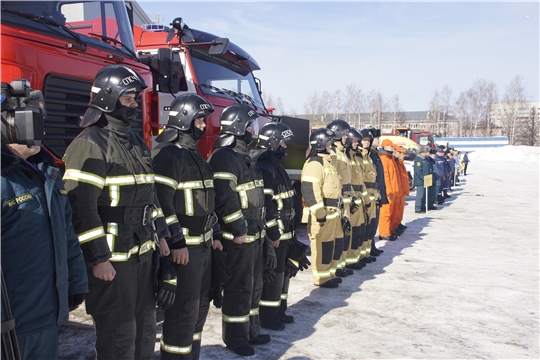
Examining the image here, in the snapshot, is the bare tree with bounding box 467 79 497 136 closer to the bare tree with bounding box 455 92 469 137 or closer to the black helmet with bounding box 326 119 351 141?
the bare tree with bounding box 455 92 469 137

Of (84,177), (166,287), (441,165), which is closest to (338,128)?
(166,287)

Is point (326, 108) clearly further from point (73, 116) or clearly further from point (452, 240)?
point (73, 116)

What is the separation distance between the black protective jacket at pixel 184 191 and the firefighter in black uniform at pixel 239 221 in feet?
1.35

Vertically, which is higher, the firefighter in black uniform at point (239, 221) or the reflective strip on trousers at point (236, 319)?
the firefighter in black uniform at point (239, 221)

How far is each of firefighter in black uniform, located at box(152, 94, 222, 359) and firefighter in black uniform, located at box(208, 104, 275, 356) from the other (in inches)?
14.9

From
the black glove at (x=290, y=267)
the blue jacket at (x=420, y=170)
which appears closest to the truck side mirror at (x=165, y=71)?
the black glove at (x=290, y=267)

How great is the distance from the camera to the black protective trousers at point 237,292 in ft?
13.8

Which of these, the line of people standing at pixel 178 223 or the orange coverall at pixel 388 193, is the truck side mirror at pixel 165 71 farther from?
the orange coverall at pixel 388 193

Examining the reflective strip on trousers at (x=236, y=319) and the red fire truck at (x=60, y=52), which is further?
the reflective strip on trousers at (x=236, y=319)

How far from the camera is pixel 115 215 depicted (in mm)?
2863

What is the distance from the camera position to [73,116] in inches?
165

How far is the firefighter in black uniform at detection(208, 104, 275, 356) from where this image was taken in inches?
161

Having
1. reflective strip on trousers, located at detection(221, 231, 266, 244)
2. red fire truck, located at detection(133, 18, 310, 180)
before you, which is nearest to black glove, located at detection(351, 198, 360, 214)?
red fire truck, located at detection(133, 18, 310, 180)

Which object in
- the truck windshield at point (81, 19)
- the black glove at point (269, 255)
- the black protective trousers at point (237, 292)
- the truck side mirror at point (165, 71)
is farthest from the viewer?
the truck side mirror at point (165, 71)
